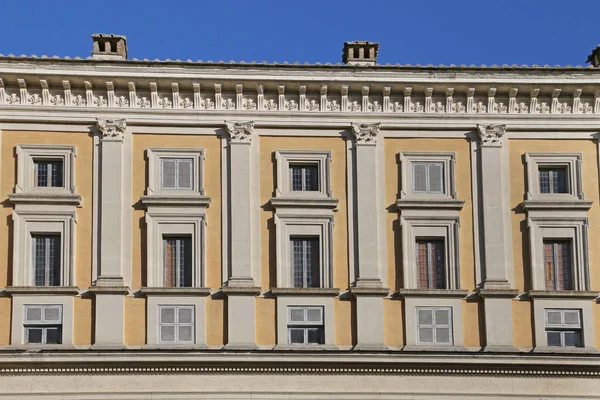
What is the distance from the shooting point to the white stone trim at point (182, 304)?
38750 millimetres

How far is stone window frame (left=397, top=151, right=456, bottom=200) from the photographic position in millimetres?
40344

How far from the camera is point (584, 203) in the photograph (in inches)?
1585

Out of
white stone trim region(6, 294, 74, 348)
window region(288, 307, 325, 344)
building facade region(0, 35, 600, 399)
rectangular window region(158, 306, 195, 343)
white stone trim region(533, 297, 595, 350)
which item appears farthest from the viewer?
white stone trim region(533, 297, 595, 350)

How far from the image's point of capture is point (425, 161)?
40688 mm

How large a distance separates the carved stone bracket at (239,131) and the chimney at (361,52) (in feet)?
12.0

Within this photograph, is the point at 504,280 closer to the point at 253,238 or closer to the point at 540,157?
the point at 540,157

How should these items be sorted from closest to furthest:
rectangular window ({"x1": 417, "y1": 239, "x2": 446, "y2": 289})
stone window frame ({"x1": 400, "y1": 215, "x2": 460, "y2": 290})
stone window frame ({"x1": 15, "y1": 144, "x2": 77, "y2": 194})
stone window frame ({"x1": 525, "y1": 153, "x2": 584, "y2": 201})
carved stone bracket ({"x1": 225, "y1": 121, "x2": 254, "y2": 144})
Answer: stone window frame ({"x1": 15, "y1": 144, "x2": 77, "y2": 194})
stone window frame ({"x1": 400, "y1": 215, "x2": 460, "y2": 290})
rectangular window ({"x1": 417, "y1": 239, "x2": 446, "y2": 289})
carved stone bracket ({"x1": 225, "y1": 121, "x2": 254, "y2": 144})
stone window frame ({"x1": 525, "y1": 153, "x2": 584, "y2": 201})

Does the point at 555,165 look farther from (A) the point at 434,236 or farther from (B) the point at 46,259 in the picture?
(B) the point at 46,259

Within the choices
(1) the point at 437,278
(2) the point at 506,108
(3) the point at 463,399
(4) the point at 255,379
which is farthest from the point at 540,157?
(4) the point at 255,379

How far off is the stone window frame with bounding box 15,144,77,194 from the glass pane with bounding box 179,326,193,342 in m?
4.91

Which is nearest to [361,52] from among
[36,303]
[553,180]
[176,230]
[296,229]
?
[296,229]

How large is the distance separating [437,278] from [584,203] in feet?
15.5

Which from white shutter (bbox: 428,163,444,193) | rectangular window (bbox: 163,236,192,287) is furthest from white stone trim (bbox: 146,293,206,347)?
white shutter (bbox: 428,163,444,193)

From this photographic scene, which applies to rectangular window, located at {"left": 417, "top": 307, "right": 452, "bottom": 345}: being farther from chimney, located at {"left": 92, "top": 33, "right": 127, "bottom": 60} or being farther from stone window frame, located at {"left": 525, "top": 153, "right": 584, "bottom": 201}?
chimney, located at {"left": 92, "top": 33, "right": 127, "bottom": 60}
